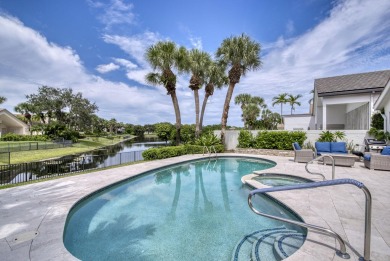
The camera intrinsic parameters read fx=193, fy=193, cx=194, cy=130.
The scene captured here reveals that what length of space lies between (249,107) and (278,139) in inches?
1106

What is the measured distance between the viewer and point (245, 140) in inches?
696

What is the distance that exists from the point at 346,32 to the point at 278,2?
183 inches

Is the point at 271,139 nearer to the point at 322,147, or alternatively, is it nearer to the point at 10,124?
the point at 322,147

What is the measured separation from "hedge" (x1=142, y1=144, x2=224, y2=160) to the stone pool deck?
564cm

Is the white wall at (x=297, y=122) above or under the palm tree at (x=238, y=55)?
under

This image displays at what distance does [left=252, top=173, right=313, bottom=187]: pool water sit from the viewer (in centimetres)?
790

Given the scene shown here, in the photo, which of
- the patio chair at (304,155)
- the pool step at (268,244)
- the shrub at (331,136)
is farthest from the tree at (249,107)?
the pool step at (268,244)

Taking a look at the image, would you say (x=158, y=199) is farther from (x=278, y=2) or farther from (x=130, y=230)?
(x=278, y=2)

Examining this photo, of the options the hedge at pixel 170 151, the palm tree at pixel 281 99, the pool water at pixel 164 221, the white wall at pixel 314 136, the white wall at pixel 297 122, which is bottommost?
the pool water at pixel 164 221

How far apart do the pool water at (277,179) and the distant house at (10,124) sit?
146 ft

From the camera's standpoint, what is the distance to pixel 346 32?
12.1m

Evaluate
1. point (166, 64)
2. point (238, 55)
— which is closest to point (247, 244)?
point (166, 64)

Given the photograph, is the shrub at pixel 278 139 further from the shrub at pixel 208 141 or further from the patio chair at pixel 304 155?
the patio chair at pixel 304 155

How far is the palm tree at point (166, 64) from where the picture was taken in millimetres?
16531
